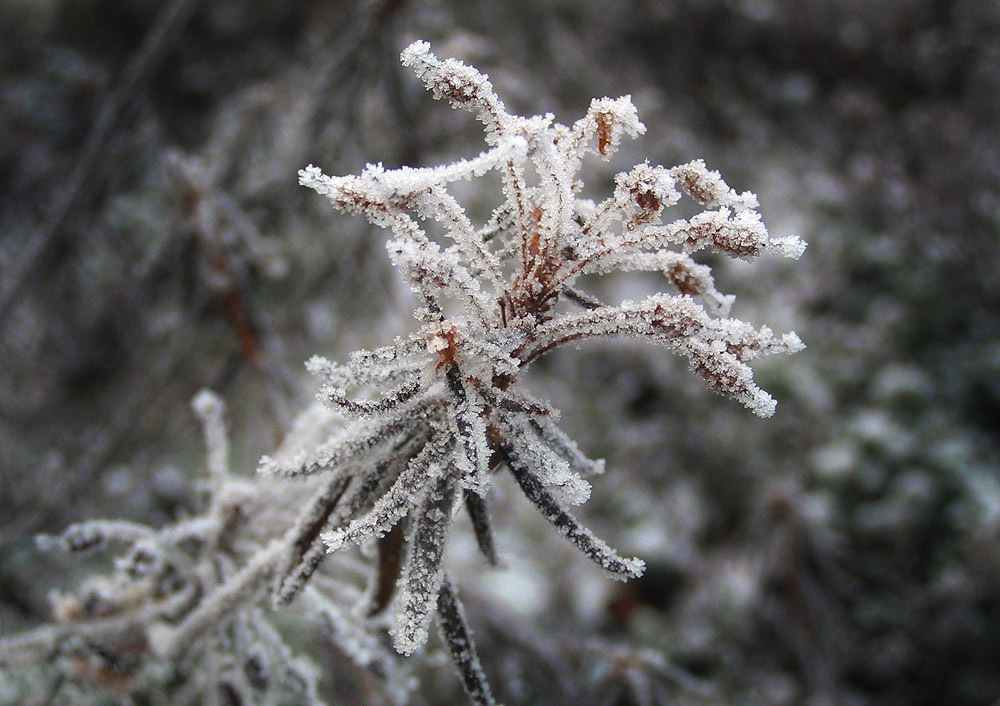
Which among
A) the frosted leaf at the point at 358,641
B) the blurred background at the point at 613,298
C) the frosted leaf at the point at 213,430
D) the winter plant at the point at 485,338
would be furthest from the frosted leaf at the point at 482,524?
the blurred background at the point at 613,298

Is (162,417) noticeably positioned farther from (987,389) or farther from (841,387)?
(987,389)

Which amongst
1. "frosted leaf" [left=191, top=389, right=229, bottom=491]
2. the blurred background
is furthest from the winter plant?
the blurred background

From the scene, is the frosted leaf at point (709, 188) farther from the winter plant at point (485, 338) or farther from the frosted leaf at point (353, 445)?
the frosted leaf at point (353, 445)

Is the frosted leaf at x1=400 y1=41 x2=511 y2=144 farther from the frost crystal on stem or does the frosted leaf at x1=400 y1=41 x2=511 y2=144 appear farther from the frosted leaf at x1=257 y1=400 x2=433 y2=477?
the frosted leaf at x1=257 y1=400 x2=433 y2=477

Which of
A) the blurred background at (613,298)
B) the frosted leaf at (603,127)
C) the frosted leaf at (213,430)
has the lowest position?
the frosted leaf at (213,430)

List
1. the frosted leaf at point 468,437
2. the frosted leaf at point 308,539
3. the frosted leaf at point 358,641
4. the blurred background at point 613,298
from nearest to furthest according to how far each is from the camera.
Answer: the frosted leaf at point 468,437 < the frosted leaf at point 308,539 < the frosted leaf at point 358,641 < the blurred background at point 613,298

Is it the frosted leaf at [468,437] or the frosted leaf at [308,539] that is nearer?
the frosted leaf at [468,437]

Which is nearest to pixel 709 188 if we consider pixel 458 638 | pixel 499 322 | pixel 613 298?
pixel 499 322

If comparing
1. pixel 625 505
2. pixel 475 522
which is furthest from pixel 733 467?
pixel 475 522
